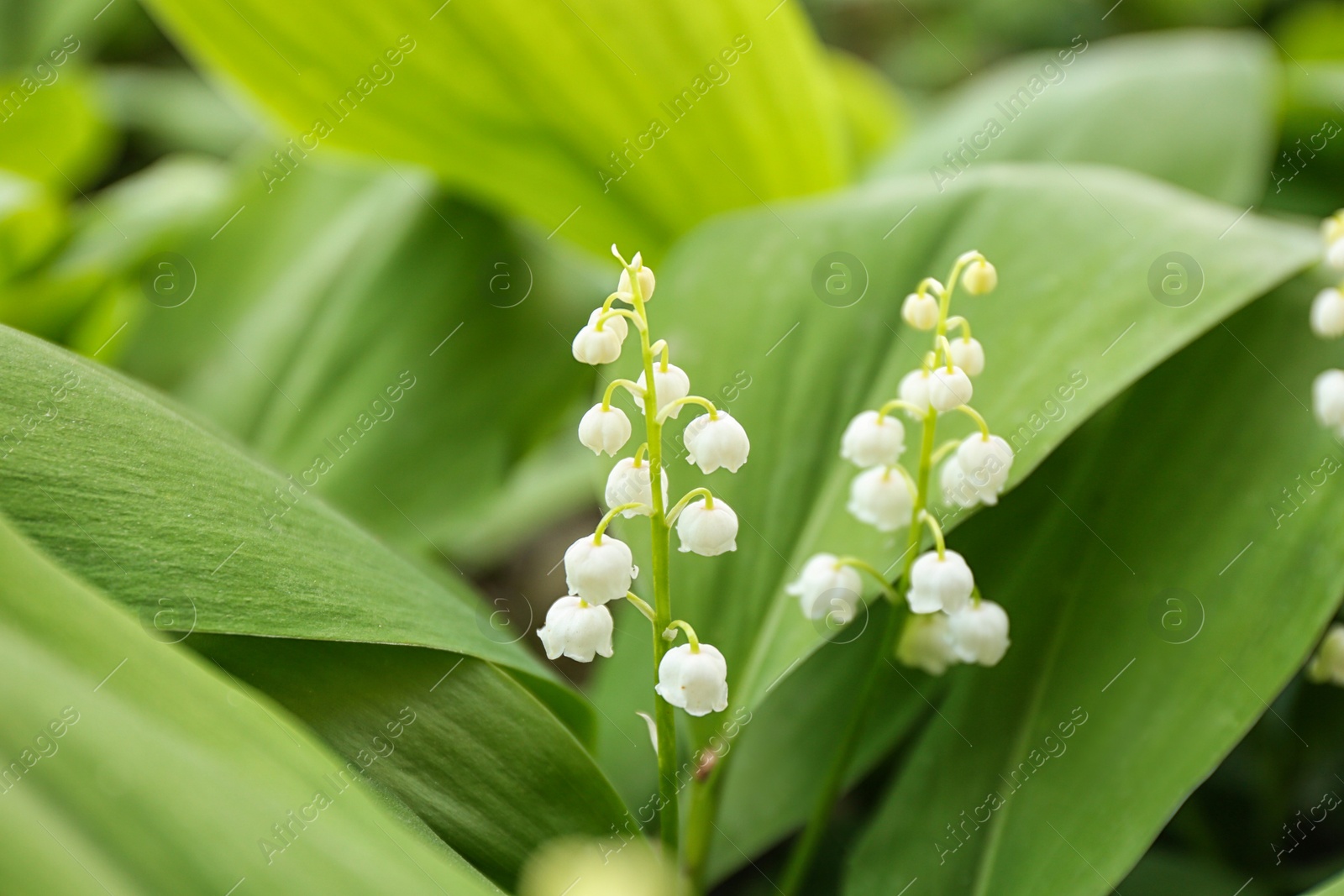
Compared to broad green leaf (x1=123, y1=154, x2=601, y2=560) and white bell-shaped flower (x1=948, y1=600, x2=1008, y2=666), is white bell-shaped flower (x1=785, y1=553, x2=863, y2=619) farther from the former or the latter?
broad green leaf (x1=123, y1=154, x2=601, y2=560)

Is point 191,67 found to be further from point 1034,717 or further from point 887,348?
point 1034,717

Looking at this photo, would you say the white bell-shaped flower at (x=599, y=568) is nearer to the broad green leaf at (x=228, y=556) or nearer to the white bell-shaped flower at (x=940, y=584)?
the broad green leaf at (x=228, y=556)

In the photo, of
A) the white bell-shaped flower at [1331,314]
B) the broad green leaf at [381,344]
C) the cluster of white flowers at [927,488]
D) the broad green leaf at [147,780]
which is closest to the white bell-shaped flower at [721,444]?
the cluster of white flowers at [927,488]

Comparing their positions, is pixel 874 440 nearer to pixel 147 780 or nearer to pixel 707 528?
pixel 707 528

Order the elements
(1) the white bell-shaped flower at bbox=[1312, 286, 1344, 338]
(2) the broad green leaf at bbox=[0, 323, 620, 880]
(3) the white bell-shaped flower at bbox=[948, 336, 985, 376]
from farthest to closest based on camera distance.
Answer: (1) the white bell-shaped flower at bbox=[1312, 286, 1344, 338] → (3) the white bell-shaped flower at bbox=[948, 336, 985, 376] → (2) the broad green leaf at bbox=[0, 323, 620, 880]

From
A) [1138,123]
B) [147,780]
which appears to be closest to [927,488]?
[147,780]

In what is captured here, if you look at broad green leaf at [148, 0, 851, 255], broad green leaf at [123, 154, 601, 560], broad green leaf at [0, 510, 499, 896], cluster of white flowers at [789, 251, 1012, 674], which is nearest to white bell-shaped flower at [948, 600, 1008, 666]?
cluster of white flowers at [789, 251, 1012, 674]

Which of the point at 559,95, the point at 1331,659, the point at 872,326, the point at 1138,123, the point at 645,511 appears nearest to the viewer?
the point at 645,511
